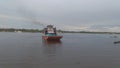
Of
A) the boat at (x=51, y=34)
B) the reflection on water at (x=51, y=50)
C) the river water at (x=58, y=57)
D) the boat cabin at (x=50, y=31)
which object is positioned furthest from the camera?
the boat cabin at (x=50, y=31)

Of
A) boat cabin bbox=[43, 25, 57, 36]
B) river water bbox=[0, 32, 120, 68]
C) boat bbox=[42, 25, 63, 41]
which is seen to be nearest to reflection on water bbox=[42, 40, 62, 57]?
river water bbox=[0, 32, 120, 68]

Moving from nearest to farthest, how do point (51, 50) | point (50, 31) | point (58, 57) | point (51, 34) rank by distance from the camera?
point (58, 57), point (51, 50), point (51, 34), point (50, 31)

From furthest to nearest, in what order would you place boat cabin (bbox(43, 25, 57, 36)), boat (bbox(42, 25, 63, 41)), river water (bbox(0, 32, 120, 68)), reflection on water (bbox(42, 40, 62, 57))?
1. boat cabin (bbox(43, 25, 57, 36))
2. boat (bbox(42, 25, 63, 41))
3. reflection on water (bbox(42, 40, 62, 57))
4. river water (bbox(0, 32, 120, 68))

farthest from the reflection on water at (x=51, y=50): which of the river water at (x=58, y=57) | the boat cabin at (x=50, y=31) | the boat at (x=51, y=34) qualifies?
the boat cabin at (x=50, y=31)

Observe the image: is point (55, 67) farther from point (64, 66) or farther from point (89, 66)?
point (89, 66)

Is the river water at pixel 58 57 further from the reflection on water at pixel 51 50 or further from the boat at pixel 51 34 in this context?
the boat at pixel 51 34

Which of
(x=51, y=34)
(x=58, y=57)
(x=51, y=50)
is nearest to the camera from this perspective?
(x=58, y=57)

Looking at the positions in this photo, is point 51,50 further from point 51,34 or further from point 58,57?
point 51,34

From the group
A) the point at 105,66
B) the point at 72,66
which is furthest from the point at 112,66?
the point at 72,66

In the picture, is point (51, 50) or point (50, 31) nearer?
point (51, 50)

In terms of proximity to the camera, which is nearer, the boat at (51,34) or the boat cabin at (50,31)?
the boat at (51,34)

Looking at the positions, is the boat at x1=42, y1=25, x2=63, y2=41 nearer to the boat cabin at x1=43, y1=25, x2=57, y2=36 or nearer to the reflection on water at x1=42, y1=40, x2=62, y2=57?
the boat cabin at x1=43, y1=25, x2=57, y2=36

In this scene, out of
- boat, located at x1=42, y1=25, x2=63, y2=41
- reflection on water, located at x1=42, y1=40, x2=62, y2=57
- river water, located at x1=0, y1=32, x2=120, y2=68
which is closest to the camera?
river water, located at x1=0, y1=32, x2=120, y2=68

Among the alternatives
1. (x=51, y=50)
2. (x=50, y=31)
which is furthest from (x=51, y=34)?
(x=51, y=50)
